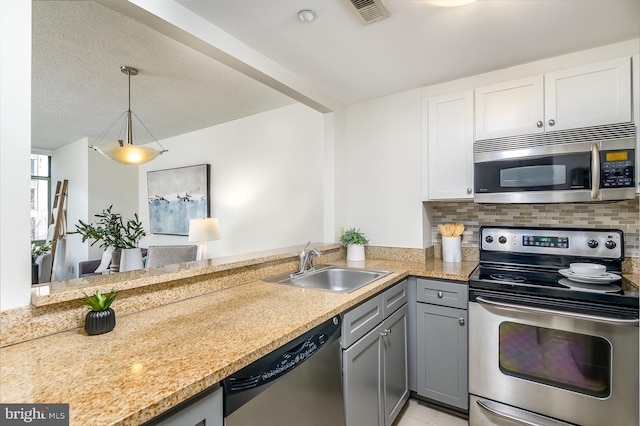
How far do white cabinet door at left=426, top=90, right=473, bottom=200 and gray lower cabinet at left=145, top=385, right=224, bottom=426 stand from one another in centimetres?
199

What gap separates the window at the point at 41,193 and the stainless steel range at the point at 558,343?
6.76 m

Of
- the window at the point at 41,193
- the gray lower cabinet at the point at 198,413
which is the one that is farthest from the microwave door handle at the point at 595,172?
the window at the point at 41,193

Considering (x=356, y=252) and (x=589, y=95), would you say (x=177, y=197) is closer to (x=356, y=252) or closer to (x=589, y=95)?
(x=356, y=252)

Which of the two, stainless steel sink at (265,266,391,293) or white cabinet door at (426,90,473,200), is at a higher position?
white cabinet door at (426,90,473,200)

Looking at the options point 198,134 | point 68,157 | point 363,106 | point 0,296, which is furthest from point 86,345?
point 68,157

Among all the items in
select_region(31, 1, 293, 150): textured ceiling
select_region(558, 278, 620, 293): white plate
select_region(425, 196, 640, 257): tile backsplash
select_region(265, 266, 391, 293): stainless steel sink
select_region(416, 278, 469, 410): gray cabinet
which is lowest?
select_region(416, 278, 469, 410): gray cabinet

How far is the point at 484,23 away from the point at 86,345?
218cm

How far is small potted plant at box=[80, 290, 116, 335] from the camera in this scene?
1013 millimetres

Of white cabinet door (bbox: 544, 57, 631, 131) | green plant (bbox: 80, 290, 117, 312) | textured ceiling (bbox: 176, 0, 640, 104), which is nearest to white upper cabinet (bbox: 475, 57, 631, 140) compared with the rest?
white cabinet door (bbox: 544, 57, 631, 131)

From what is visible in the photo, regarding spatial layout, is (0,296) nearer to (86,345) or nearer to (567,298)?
(86,345)

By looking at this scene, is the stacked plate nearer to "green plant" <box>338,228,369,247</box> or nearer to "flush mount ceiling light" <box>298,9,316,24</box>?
"green plant" <box>338,228,369,247</box>

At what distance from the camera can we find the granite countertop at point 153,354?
666 millimetres

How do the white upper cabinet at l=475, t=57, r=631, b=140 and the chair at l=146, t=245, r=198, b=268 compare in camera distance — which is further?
the chair at l=146, t=245, r=198, b=268

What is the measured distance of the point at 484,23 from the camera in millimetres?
1600
